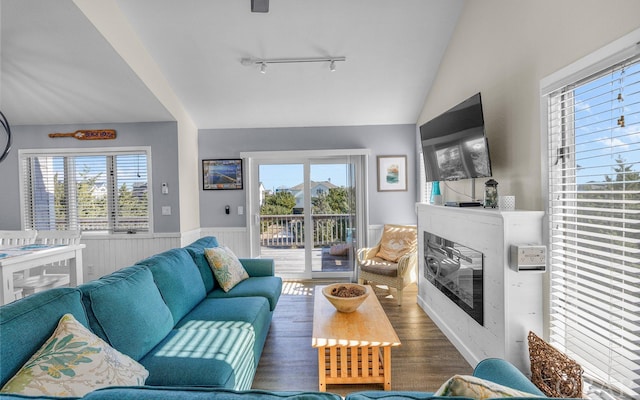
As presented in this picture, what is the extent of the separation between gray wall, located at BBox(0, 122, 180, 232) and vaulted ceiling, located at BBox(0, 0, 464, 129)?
0.44ft

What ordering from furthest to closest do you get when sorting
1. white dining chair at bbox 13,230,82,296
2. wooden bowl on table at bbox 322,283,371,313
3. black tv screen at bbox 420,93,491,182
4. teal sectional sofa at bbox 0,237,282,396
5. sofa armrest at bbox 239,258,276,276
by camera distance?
sofa armrest at bbox 239,258,276,276, white dining chair at bbox 13,230,82,296, black tv screen at bbox 420,93,491,182, wooden bowl on table at bbox 322,283,371,313, teal sectional sofa at bbox 0,237,282,396

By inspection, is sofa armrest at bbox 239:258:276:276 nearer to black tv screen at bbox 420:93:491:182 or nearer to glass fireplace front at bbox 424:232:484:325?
glass fireplace front at bbox 424:232:484:325

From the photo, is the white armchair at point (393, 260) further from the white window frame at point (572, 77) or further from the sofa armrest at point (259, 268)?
the white window frame at point (572, 77)

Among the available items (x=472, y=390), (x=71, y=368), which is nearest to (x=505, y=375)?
(x=472, y=390)

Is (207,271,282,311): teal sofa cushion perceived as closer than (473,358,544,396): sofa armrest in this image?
No

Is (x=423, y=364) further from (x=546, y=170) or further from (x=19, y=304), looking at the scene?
(x=19, y=304)

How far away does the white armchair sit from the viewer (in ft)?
11.0

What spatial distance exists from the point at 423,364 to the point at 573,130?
196 cm

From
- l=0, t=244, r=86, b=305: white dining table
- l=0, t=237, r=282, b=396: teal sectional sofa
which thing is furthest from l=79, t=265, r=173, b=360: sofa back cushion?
l=0, t=244, r=86, b=305: white dining table

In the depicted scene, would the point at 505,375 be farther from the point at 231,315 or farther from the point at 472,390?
the point at 231,315

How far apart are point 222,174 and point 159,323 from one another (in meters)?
3.02

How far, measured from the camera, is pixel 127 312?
149cm

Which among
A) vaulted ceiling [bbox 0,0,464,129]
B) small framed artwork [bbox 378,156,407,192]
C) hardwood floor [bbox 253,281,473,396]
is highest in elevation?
vaulted ceiling [bbox 0,0,464,129]

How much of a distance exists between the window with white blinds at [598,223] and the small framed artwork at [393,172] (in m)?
2.52
